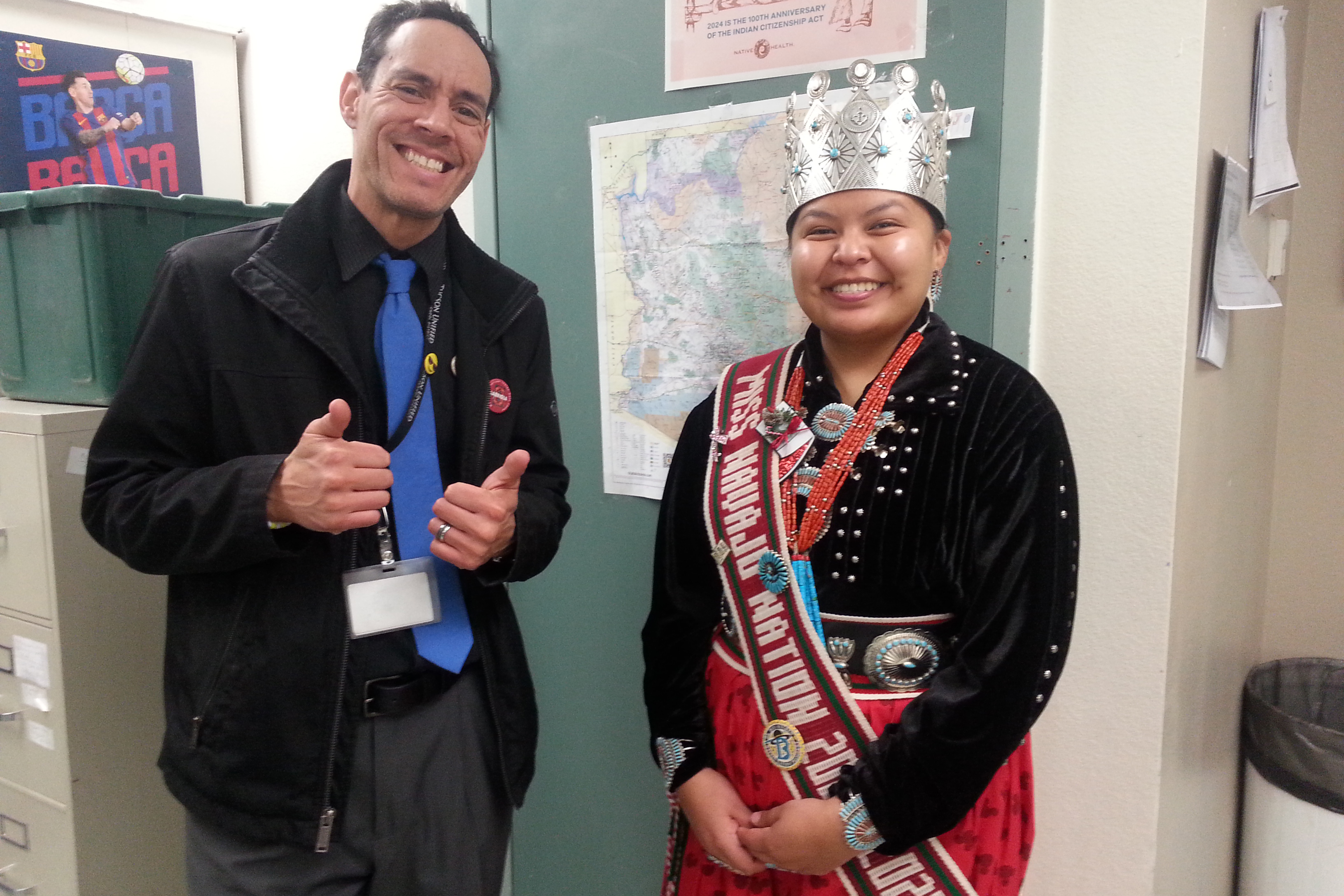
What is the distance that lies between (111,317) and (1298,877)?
2382 millimetres

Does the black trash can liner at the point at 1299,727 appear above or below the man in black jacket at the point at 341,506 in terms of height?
below

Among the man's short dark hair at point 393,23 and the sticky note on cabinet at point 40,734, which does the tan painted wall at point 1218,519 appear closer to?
the man's short dark hair at point 393,23

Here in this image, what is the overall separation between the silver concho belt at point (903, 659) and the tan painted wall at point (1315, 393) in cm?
134

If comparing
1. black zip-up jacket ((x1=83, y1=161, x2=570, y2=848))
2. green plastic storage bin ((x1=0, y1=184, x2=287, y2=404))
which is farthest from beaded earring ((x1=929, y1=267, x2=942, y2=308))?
green plastic storage bin ((x1=0, y1=184, x2=287, y2=404))

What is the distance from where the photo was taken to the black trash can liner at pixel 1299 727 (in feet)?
4.89

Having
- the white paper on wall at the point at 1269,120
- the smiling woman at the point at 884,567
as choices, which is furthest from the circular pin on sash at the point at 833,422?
the white paper on wall at the point at 1269,120

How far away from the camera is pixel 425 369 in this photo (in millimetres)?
1147

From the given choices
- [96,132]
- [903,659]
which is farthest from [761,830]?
[96,132]

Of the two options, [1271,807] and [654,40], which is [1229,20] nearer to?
[654,40]

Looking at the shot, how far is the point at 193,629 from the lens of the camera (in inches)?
42.6

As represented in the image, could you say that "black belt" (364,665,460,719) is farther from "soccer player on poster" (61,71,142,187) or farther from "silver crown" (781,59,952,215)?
"soccer player on poster" (61,71,142,187)

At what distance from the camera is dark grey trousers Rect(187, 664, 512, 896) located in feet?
3.55

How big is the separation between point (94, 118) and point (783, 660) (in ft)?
7.02

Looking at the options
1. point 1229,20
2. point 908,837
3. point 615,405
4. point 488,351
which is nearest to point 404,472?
point 488,351
